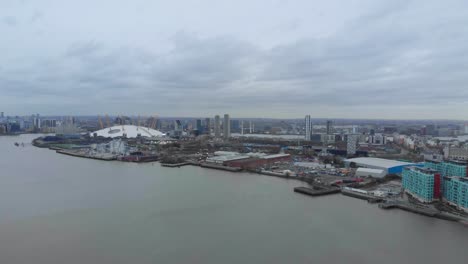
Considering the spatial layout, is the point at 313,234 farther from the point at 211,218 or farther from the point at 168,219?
the point at 168,219

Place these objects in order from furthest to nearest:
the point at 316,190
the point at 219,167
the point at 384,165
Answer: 1. the point at 219,167
2. the point at 384,165
3. the point at 316,190

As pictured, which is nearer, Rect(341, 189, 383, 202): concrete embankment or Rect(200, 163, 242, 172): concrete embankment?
Rect(341, 189, 383, 202): concrete embankment

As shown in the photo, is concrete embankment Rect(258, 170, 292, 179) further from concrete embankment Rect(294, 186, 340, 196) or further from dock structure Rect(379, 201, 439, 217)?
dock structure Rect(379, 201, 439, 217)

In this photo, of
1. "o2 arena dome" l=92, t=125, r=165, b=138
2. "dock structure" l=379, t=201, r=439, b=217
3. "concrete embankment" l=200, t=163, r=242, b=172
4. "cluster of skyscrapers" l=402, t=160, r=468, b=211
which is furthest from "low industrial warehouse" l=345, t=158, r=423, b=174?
"o2 arena dome" l=92, t=125, r=165, b=138

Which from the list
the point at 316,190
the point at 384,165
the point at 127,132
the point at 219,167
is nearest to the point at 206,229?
the point at 316,190

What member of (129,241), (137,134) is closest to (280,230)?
(129,241)

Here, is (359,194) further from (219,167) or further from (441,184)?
(219,167)
